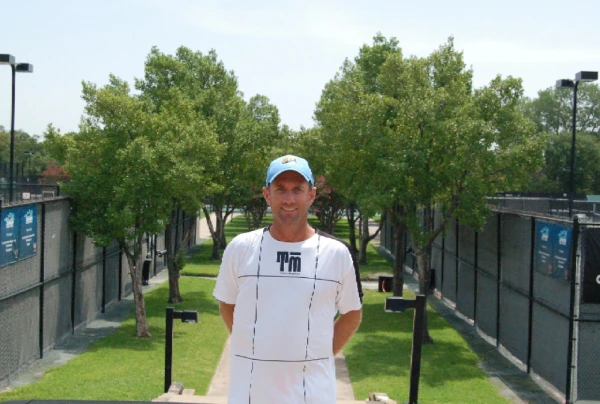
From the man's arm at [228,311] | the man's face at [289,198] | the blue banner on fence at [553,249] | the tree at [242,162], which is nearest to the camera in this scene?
the man's face at [289,198]

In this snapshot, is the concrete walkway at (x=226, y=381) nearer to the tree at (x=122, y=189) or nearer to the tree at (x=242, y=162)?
the tree at (x=122, y=189)

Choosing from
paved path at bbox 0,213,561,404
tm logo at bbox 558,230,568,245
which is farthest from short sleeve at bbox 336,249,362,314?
tm logo at bbox 558,230,568,245

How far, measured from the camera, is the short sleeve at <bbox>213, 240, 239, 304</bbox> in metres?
3.71

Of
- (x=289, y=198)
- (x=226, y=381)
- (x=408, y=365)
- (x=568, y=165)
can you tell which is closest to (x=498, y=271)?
(x=408, y=365)

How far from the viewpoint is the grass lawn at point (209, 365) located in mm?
12422

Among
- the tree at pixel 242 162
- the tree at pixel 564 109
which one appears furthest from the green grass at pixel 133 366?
the tree at pixel 564 109

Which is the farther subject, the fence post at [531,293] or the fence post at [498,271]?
the fence post at [498,271]

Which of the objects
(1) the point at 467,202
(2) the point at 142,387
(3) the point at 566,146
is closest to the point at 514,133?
(1) the point at 467,202

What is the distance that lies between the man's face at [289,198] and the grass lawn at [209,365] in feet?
29.2

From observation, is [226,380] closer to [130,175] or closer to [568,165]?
[130,175]

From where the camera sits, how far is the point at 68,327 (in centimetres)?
1703

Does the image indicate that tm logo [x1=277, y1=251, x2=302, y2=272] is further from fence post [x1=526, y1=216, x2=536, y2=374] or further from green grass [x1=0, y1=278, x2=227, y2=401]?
fence post [x1=526, y1=216, x2=536, y2=374]

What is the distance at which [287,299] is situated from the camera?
354cm

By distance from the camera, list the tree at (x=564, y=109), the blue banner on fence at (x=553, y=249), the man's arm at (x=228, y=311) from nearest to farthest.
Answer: the man's arm at (x=228, y=311), the blue banner on fence at (x=553, y=249), the tree at (x=564, y=109)
